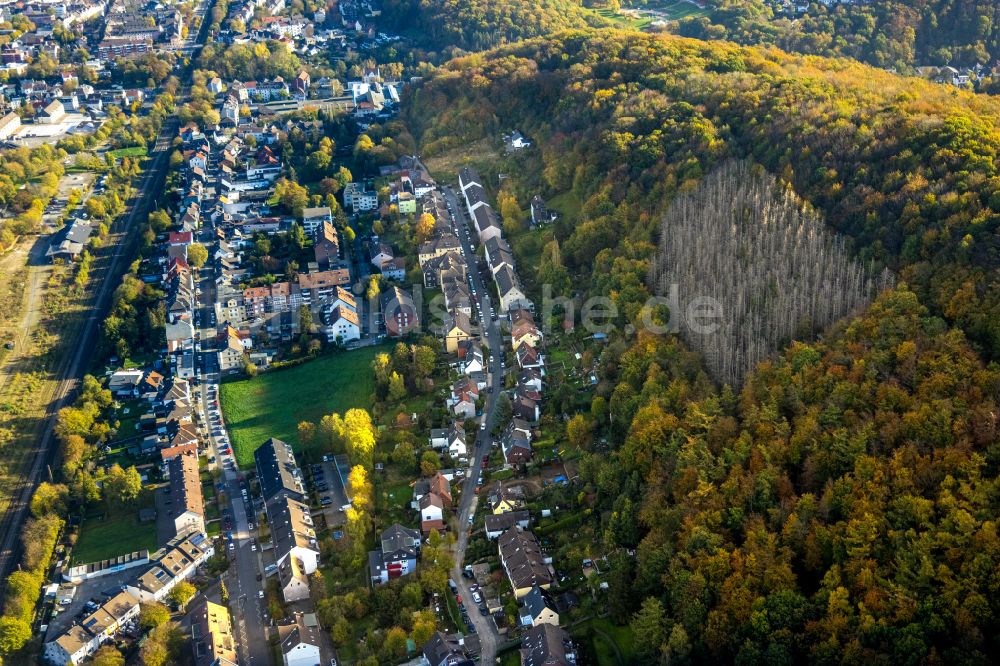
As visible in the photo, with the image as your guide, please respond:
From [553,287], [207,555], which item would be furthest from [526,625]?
[553,287]

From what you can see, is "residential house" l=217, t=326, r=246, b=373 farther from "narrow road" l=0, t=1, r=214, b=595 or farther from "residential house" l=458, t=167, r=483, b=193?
"residential house" l=458, t=167, r=483, b=193

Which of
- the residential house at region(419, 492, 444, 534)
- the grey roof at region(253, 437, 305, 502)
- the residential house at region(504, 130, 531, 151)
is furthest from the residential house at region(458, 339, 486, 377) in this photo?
the residential house at region(504, 130, 531, 151)

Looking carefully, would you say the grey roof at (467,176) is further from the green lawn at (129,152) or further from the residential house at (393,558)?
the residential house at (393,558)

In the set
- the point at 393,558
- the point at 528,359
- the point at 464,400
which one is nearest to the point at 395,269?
the point at 528,359

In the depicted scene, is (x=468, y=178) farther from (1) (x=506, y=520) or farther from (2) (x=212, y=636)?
(2) (x=212, y=636)

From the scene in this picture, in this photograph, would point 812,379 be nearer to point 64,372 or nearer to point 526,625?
point 526,625
